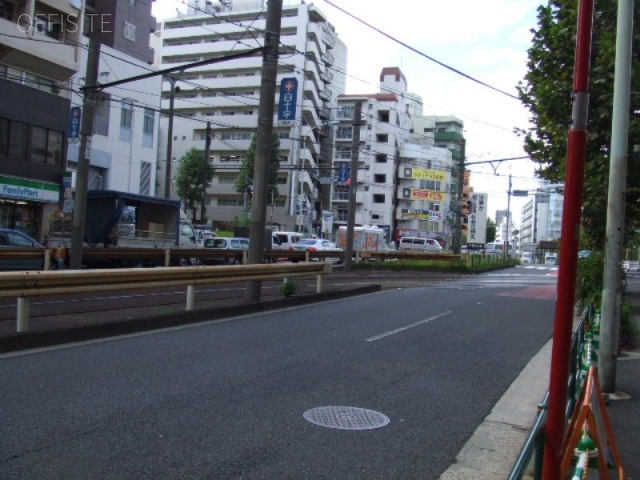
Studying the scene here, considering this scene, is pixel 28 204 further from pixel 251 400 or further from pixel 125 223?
pixel 251 400

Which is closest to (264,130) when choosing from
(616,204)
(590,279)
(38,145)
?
(590,279)

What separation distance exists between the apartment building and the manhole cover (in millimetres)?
25835

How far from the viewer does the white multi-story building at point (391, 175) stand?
250ft

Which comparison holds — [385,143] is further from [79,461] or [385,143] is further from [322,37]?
[79,461]

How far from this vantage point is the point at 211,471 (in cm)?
407

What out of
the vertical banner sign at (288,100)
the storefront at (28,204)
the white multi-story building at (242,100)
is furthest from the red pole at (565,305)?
the white multi-story building at (242,100)

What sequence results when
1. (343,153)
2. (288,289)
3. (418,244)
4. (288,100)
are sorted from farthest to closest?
(343,153) < (418,244) < (288,100) < (288,289)

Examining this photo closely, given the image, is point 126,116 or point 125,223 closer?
point 125,223

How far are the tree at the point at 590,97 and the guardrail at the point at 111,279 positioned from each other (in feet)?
22.5

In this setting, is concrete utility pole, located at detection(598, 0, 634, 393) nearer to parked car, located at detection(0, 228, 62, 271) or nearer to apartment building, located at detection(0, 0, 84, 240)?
parked car, located at detection(0, 228, 62, 271)

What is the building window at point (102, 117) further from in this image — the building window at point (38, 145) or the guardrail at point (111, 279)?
the guardrail at point (111, 279)

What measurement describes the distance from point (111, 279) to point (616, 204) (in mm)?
7291

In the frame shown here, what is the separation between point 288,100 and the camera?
17.2 meters

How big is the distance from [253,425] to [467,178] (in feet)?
356
